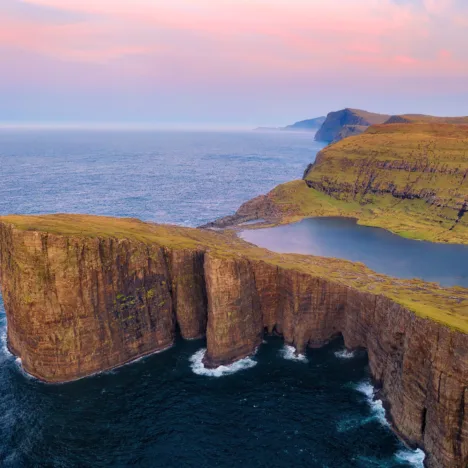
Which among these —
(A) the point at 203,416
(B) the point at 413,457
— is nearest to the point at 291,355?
(A) the point at 203,416

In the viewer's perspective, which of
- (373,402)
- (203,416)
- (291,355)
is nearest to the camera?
(203,416)

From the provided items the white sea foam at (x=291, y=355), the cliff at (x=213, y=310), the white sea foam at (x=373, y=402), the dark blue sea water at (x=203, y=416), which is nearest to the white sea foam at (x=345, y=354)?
the dark blue sea water at (x=203, y=416)

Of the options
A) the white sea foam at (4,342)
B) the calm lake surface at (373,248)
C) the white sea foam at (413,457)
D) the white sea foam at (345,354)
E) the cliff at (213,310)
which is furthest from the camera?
the calm lake surface at (373,248)

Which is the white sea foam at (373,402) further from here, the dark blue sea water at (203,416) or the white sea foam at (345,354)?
the white sea foam at (345,354)

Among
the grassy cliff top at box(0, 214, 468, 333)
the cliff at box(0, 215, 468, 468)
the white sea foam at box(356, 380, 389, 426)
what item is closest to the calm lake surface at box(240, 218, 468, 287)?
the grassy cliff top at box(0, 214, 468, 333)

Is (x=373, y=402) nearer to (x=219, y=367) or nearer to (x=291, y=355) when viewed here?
(x=291, y=355)

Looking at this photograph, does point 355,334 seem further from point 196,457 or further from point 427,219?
point 427,219

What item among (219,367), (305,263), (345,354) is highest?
(305,263)
